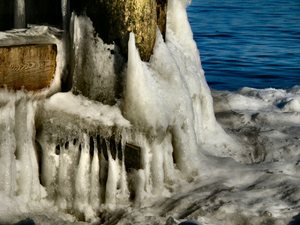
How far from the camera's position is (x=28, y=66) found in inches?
226

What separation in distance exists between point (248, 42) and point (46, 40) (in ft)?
31.7

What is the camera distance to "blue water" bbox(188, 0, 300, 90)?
11.9m

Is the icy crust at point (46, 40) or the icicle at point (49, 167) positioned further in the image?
the icy crust at point (46, 40)

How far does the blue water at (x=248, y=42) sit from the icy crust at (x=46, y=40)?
5.19m

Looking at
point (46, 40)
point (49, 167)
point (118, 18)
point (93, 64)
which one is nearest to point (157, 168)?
point (49, 167)

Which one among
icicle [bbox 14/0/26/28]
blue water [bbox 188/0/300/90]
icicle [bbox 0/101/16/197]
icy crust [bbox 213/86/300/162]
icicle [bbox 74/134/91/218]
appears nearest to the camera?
icicle [bbox 0/101/16/197]

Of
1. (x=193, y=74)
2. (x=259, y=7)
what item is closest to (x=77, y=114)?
(x=193, y=74)

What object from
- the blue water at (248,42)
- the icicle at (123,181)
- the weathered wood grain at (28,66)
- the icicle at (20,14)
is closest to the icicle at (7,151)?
the weathered wood grain at (28,66)

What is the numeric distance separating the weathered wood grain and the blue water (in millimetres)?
5336

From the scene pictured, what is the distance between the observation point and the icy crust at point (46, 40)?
19.1 feet

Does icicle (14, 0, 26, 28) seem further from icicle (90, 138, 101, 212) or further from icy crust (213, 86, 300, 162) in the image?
icy crust (213, 86, 300, 162)

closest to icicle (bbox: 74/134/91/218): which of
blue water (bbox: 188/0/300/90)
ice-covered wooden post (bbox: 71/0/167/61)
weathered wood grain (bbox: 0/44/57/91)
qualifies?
weathered wood grain (bbox: 0/44/57/91)

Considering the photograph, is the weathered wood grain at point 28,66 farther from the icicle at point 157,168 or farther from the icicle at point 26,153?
the icicle at point 157,168

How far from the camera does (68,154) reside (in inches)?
224
